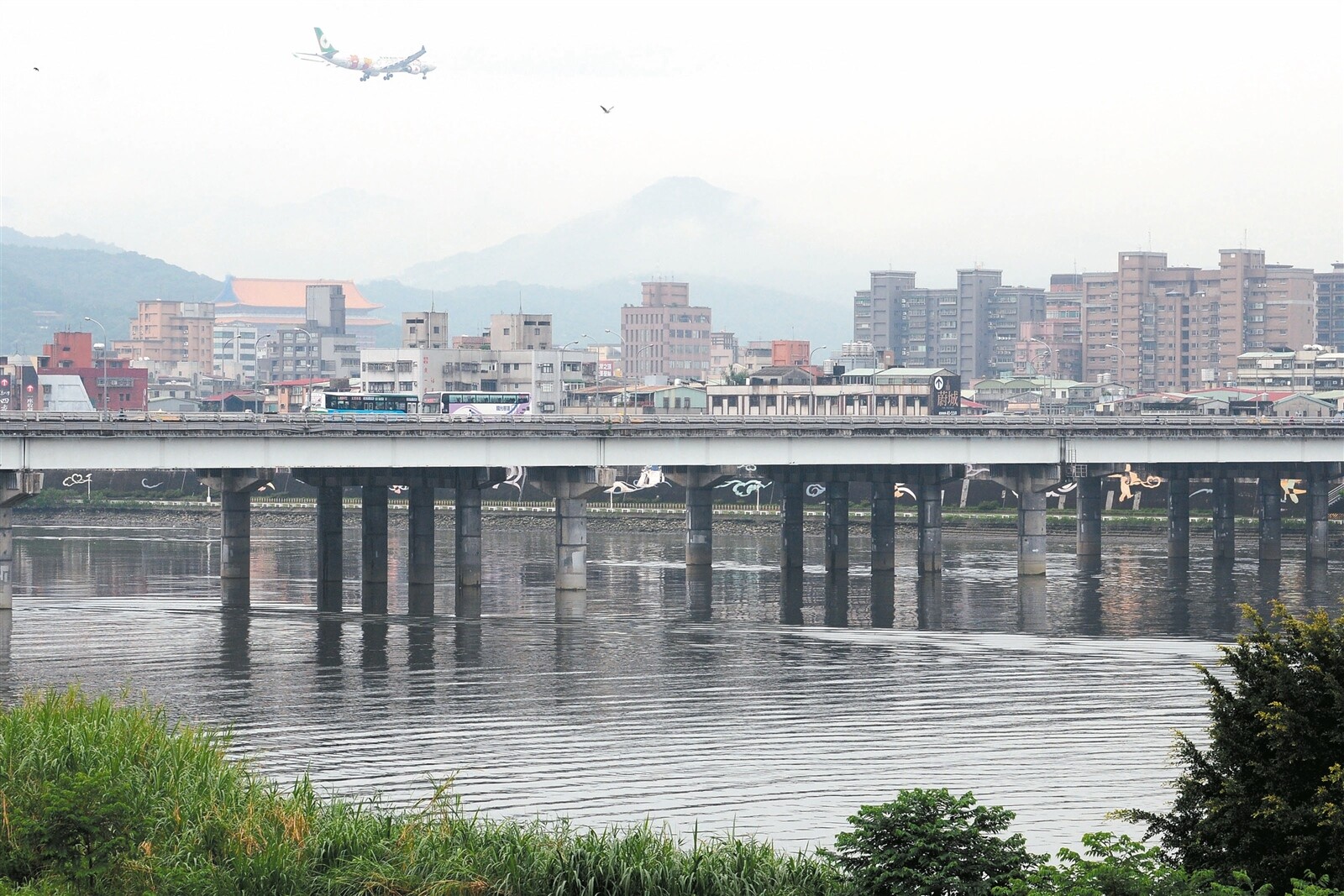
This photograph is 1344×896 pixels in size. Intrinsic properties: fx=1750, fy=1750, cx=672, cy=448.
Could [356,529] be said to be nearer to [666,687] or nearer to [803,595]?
[803,595]

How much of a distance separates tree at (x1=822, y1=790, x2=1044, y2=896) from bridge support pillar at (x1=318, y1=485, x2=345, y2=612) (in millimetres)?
74947

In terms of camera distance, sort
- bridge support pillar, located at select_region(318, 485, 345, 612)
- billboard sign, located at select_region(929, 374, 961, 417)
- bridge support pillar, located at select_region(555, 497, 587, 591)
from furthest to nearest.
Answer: billboard sign, located at select_region(929, 374, 961, 417) < bridge support pillar, located at select_region(318, 485, 345, 612) < bridge support pillar, located at select_region(555, 497, 587, 591)

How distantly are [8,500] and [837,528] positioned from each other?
192ft

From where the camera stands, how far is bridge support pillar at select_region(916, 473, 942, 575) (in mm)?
118938

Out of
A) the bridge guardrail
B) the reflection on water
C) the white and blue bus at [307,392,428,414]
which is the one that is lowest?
the reflection on water

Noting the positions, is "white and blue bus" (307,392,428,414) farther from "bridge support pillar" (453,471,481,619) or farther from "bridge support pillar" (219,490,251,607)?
"bridge support pillar" (219,490,251,607)

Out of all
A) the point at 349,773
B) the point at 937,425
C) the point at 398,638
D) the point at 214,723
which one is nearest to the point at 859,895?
the point at 349,773

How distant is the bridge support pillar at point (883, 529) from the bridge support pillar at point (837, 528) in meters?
1.96

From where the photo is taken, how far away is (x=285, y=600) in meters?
98.9

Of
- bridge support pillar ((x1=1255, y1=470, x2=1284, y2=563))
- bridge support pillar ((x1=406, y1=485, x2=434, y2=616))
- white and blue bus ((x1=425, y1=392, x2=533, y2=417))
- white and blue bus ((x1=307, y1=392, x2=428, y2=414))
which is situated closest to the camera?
bridge support pillar ((x1=406, y1=485, x2=434, y2=616))

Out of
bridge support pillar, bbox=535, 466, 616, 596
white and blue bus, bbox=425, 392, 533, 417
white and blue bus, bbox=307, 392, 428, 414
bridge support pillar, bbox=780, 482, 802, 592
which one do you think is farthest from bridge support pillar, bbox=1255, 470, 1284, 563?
white and blue bus, bbox=307, 392, 428, 414

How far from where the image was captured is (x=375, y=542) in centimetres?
10606

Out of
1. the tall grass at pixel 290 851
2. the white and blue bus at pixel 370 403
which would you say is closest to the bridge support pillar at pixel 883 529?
the white and blue bus at pixel 370 403

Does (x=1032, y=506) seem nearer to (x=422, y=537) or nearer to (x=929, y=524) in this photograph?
Answer: (x=929, y=524)
